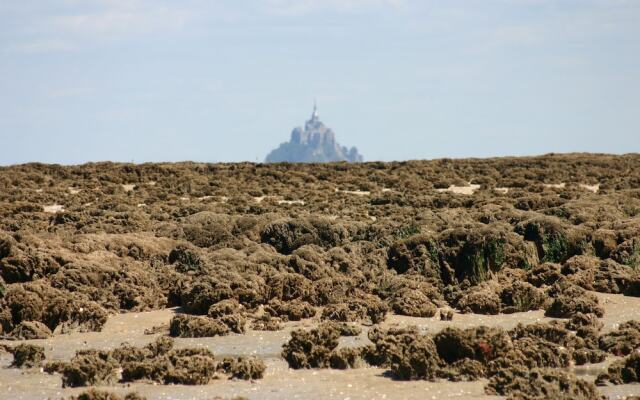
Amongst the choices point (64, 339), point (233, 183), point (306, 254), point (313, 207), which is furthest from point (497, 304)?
point (233, 183)

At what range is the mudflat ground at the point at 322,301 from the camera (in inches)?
572

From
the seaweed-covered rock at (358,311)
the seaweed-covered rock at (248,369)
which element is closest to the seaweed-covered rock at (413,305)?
the seaweed-covered rock at (358,311)

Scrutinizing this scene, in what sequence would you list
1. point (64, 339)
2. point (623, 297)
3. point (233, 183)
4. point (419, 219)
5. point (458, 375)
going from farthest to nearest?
1. point (233, 183)
2. point (419, 219)
3. point (623, 297)
4. point (64, 339)
5. point (458, 375)

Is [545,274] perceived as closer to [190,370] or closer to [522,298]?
[522,298]

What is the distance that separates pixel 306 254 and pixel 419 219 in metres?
6.08

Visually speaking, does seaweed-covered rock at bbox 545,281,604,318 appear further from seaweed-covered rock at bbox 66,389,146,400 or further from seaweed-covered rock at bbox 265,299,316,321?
seaweed-covered rock at bbox 66,389,146,400

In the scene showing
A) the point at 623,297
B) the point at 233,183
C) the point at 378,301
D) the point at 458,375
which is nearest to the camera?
the point at 458,375

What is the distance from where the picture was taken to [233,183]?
46.1 meters

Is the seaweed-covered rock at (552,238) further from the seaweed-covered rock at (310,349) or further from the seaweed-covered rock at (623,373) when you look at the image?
the seaweed-covered rock at (623,373)

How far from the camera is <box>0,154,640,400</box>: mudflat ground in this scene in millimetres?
14523

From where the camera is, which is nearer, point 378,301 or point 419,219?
point 378,301

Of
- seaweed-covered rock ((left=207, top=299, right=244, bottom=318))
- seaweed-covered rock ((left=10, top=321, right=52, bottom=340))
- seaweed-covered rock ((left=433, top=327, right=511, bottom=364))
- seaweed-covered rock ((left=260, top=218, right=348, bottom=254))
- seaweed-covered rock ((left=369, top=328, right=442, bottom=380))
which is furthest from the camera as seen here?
seaweed-covered rock ((left=260, top=218, right=348, bottom=254))

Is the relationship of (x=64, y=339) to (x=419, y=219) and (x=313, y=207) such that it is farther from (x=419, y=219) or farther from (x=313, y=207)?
(x=313, y=207)

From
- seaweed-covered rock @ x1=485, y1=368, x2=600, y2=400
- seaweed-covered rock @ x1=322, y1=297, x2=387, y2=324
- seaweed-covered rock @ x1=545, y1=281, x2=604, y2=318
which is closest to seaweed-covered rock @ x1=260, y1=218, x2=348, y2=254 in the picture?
seaweed-covered rock @ x1=322, y1=297, x2=387, y2=324
